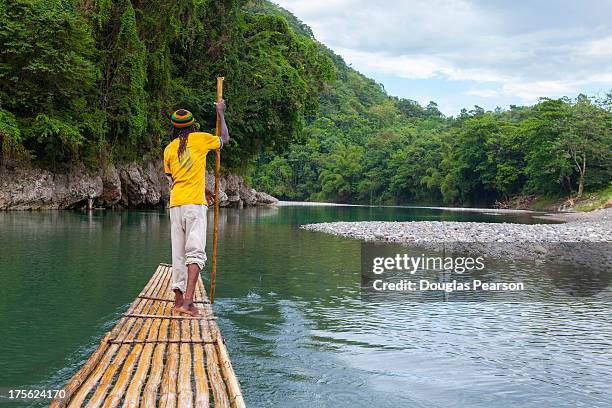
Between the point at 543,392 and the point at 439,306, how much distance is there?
151 inches

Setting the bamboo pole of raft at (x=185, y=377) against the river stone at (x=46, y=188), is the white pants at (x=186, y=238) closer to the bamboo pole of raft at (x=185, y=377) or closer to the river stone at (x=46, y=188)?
the bamboo pole of raft at (x=185, y=377)

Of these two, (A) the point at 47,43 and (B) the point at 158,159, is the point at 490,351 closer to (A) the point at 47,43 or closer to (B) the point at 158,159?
(A) the point at 47,43

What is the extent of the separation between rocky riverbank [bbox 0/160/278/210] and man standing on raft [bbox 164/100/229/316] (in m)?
24.8

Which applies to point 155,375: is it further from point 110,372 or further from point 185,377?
point 110,372

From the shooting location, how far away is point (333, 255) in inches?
603

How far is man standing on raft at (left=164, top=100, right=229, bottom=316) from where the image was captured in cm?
633

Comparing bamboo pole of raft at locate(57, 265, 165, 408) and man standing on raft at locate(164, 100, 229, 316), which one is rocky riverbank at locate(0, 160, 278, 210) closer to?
man standing on raft at locate(164, 100, 229, 316)

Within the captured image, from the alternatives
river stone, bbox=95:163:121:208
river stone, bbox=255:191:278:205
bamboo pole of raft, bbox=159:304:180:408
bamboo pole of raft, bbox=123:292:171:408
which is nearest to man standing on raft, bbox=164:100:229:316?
bamboo pole of raft, bbox=123:292:171:408

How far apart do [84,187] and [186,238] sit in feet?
89.7

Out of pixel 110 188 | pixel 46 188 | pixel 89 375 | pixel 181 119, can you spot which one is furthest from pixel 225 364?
pixel 110 188

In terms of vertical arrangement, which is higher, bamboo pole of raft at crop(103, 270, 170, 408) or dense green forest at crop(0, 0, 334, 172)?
dense green forest at crop(0, 0, 334, 172)

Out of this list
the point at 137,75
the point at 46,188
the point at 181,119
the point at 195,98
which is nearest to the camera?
the point at 181,119

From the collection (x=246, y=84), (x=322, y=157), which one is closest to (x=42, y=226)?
(x=246, y=84)

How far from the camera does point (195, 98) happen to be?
122 ft
